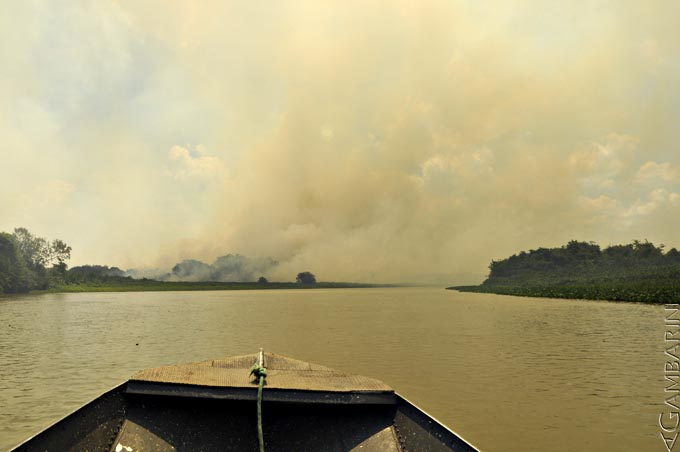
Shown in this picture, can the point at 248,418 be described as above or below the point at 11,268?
below

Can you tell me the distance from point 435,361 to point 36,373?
13.1 metres

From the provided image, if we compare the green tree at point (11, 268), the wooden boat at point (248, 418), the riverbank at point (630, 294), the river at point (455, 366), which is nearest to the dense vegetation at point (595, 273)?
the riverbank at point (630, 294)

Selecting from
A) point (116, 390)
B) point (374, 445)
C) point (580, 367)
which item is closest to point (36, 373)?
point (116, 390)

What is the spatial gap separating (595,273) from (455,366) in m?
89.3

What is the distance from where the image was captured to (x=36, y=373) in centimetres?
1369

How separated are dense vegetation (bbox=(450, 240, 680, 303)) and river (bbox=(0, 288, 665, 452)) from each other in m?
25.2

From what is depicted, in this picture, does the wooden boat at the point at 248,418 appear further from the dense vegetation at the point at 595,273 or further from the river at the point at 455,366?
the dense vegetation at the point at 595,273

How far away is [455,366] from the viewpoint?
1491 cm

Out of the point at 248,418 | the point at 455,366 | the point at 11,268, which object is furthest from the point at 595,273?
the point at 11,268

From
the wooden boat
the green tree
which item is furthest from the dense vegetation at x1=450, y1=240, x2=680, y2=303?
the green tree

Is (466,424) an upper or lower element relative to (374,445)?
lower

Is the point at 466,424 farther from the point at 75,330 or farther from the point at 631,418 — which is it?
the point at 75,330

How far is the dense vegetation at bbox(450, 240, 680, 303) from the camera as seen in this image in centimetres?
4997

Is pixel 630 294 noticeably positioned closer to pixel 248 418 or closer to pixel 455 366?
pixel 455 366
